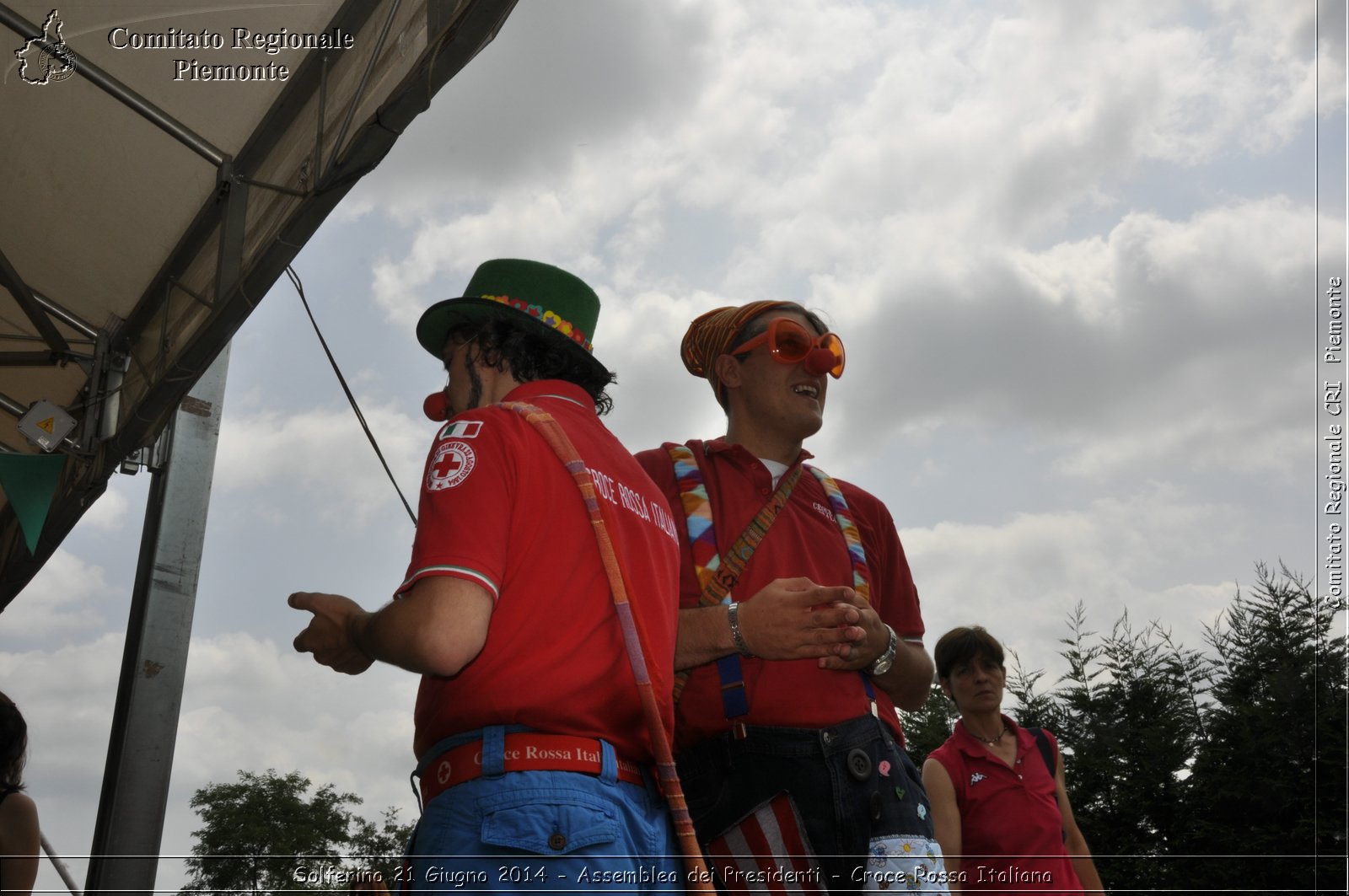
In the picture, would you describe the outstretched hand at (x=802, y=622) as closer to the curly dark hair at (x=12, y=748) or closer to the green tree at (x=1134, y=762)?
the curly dark hair at (x=12, y=748)

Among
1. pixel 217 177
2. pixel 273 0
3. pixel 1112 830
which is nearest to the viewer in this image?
A: pixel 273 0

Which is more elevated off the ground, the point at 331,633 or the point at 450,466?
the point at 450,466

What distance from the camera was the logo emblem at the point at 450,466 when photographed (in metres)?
1.67

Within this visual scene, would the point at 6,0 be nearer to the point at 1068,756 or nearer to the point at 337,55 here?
the point at 337,55

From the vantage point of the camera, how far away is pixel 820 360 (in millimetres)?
2729

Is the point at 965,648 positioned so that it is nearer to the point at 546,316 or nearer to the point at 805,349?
the point at 805,349

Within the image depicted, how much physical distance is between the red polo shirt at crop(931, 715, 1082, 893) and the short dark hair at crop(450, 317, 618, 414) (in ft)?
7.50

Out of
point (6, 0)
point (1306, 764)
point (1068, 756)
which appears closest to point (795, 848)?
point (6, 0)

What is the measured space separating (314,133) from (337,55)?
0.30 m

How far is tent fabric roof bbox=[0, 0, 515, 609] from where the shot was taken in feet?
12.6

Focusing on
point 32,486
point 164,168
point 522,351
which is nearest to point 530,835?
point 522,351

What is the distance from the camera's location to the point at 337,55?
4.13 metres

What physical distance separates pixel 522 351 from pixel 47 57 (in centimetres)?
343

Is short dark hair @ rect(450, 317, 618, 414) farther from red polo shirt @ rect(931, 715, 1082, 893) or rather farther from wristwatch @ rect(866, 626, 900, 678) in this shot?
red polo shirt @ rect(931, 715, 1082, 893)
